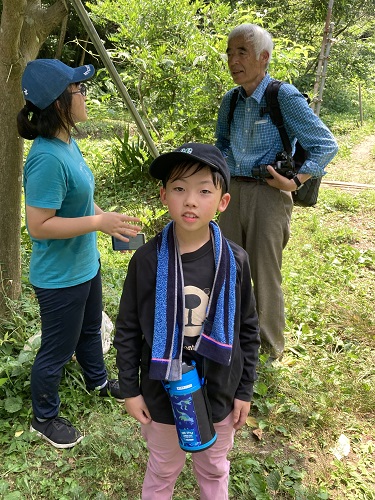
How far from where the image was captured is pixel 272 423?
7.63 feet

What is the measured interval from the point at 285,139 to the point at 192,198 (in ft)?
4.02

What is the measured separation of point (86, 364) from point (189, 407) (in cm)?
121

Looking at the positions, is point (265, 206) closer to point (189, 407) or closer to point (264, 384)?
point (264, 384)

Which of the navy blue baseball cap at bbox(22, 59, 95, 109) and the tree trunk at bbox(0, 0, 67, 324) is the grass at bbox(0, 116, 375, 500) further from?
the navy blue baseball cap at bbox(22, 59, 95, 109)

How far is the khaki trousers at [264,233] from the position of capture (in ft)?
7.95

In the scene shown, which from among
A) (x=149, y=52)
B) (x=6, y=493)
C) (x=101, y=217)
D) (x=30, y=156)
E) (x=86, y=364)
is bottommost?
(x=6, y=493)

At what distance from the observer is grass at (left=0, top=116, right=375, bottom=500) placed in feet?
6.25

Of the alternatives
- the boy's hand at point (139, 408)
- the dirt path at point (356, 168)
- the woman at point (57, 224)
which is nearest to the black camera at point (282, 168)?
the woman at point (57, 224)

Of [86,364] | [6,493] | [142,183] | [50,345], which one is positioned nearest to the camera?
[6,493]

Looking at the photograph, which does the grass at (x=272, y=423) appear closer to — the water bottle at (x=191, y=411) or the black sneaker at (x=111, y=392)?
the black sneaker at (x=111, y=392)

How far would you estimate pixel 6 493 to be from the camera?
178cm

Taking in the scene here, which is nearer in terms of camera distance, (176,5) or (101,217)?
(101,217)

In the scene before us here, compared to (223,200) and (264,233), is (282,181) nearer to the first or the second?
(264,233)

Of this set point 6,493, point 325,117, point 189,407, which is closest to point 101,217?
point 189,407
